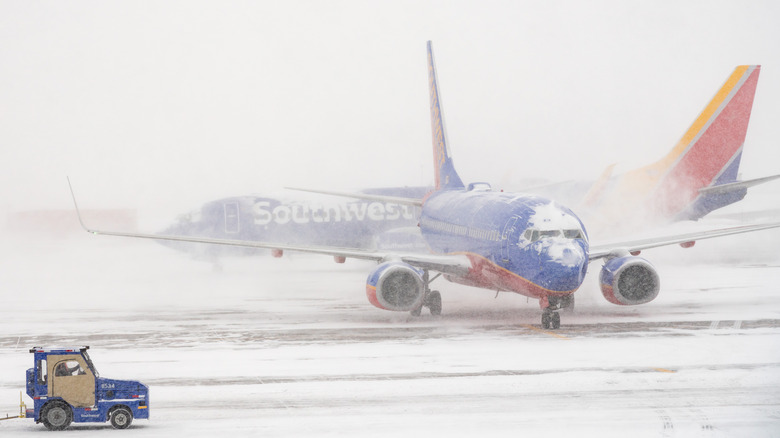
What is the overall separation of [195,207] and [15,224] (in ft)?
56.6

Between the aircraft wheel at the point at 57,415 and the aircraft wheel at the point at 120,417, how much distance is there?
73 centimetres

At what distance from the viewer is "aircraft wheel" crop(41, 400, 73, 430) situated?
15062mm

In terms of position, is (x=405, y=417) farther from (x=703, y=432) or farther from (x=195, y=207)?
(x=195, y=207)

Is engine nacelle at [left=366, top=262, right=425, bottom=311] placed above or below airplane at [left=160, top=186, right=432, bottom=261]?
below

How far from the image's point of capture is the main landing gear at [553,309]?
25141 millimetres

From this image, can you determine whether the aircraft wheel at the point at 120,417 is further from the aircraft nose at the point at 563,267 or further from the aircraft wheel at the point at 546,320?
the aircraft wheel at the point at 546,320

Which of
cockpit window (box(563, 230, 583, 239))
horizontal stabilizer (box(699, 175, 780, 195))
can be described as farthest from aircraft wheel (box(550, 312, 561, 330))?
horizontal stabilizer (box(699, 175, 780, 195))

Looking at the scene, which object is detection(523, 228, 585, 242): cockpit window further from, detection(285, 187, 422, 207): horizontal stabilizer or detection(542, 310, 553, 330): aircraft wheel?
detection(285, 187, 422, 207): horizontal stabilizer

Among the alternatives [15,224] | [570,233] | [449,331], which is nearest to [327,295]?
[449,331]

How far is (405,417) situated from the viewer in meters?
15.3

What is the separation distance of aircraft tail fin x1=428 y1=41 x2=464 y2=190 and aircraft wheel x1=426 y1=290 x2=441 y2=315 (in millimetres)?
7810

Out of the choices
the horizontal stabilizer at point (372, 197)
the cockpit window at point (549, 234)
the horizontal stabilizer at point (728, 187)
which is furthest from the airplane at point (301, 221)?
the cockpit window at point (549, 234)

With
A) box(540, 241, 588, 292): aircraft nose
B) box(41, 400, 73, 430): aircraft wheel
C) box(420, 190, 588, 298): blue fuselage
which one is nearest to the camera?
box(41, 400, 73, 430): aircraft wheel

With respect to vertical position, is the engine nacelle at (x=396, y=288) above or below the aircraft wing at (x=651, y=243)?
below
